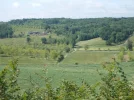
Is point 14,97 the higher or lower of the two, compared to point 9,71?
lower

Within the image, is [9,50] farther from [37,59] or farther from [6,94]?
[6,94]

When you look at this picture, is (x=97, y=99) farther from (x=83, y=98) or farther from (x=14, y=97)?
Result: (x=14, y=97)

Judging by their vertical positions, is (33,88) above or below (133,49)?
above

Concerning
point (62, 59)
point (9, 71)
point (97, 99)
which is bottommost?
point (62, 59)

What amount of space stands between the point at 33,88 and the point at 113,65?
2.14 m

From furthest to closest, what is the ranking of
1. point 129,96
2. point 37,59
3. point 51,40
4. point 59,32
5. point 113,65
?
1. point 59,32
2. point 51,40
3. point 37,59
4. point 113,65
5. point 129,96

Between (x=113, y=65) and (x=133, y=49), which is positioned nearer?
(x=113, y=65)

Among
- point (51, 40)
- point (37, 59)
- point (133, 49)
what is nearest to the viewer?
point (37, 59)

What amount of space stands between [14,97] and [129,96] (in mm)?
2570

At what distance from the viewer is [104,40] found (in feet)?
475

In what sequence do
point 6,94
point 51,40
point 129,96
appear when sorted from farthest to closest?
point 51,40
point 129,96
point 6,94

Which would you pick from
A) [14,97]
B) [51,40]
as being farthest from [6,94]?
[51,40]

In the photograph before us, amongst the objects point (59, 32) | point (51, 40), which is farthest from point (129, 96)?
point (59, 32)

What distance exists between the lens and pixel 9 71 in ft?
20.6
